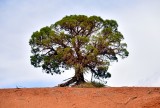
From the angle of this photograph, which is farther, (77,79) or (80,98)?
(77,79)

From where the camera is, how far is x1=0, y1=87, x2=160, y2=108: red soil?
26.3ft

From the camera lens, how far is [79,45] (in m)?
21.7

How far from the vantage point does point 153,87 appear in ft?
31.6

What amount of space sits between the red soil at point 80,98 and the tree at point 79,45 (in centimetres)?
1172

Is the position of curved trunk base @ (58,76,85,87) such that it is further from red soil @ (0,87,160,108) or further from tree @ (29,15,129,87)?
red soil @ (0,87,160,108)

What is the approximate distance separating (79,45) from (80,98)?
13321 mm

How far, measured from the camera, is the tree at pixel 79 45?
845 inches

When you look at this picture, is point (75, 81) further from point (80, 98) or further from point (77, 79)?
point (80, 98)

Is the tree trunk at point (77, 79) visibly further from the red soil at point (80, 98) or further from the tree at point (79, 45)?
the red soil at point (80, 98)

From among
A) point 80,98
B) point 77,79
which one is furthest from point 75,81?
point 80,98

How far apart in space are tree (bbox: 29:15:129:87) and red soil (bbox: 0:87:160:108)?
1172cm

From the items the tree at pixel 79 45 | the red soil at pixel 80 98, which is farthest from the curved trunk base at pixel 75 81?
the red soil at pixel 80 98

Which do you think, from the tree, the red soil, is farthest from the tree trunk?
the red soil

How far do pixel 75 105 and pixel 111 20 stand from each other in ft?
50.2
